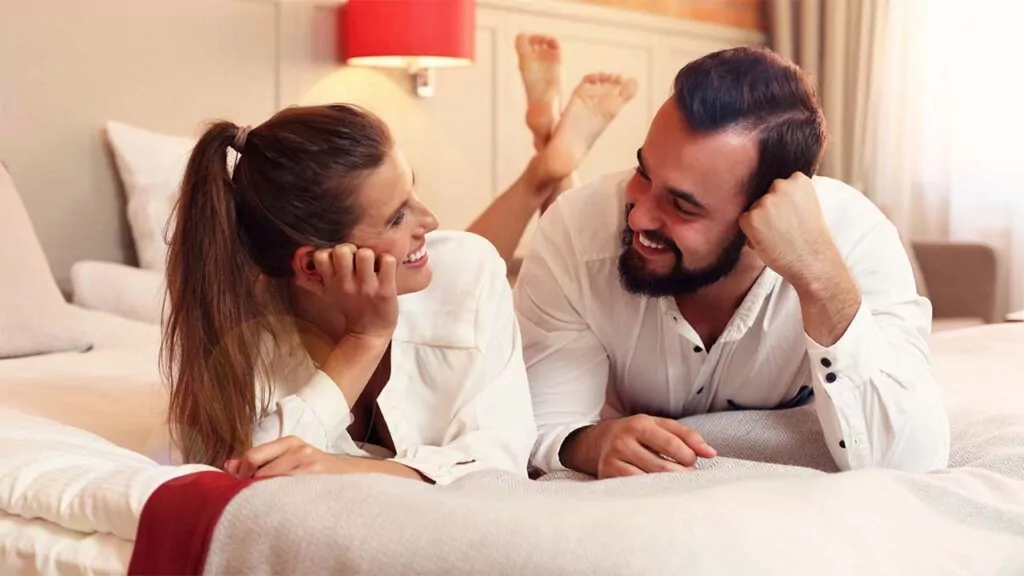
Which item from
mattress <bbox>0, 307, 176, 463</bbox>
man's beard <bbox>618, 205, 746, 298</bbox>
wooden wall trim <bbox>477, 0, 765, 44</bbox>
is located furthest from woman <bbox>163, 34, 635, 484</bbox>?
wooden wall trim <bbox>477, 0, 765, 44</bbox>

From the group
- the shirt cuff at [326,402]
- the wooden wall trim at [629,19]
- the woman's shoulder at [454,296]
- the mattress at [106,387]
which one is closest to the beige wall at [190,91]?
the wooden wall trim at [629,19]

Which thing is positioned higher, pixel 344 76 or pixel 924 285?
pixel 344 76

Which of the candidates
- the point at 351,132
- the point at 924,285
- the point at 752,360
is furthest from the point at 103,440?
the point at 924,285

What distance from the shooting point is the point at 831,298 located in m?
1.22

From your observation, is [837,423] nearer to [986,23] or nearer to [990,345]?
[990,345]

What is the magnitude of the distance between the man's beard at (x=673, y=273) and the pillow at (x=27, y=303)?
110cm

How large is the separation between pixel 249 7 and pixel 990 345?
186 cm

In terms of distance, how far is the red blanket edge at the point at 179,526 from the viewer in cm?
79

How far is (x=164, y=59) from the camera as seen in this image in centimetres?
262

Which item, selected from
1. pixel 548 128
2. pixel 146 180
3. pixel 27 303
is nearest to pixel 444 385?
pixel 27 303

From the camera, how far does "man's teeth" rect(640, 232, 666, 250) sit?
1329 millimetres

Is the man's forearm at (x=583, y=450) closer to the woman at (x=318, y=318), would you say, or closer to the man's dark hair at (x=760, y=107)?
the woman at (x=318, y=318)

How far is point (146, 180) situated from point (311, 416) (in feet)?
4.97

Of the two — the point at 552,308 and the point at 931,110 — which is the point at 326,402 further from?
the point at 931,110
